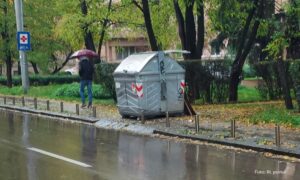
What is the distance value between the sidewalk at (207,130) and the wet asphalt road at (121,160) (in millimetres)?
456

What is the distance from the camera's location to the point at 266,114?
1488cm

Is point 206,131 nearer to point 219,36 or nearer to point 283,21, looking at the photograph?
point 283,21

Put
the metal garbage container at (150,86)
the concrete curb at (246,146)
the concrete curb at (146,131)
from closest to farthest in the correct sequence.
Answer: the concrete curb at (246,146)
the concrete curb at (146,131)
the metal garbage container at (150,86)

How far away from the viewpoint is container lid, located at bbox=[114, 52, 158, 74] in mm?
15393

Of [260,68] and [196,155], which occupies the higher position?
[260,68]

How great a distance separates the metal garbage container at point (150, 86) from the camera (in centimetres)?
1532

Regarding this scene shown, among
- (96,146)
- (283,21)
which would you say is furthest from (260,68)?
(96,146)

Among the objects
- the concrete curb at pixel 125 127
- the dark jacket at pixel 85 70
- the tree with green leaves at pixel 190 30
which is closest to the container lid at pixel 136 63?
the concrete curb at pixel 125 127

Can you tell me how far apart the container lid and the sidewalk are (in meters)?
1.49

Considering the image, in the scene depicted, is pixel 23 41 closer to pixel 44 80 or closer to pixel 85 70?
pixel 85 70

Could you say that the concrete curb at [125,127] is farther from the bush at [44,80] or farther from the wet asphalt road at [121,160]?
the bush at [44,80]

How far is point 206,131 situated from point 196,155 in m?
2.67

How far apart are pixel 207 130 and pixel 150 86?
3001mm

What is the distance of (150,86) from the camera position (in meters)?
15.4
